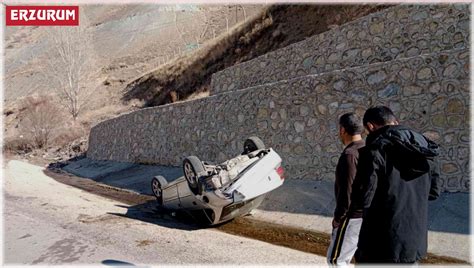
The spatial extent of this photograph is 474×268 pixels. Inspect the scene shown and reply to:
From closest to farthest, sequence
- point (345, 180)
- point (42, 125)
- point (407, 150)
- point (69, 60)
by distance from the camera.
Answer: point (407, 150) → point (345, 180) → point (42, 125) → point (69, 60)

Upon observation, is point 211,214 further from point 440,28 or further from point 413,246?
point 440,28

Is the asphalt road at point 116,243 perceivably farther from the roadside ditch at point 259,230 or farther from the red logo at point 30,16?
the red logo at point 30,16

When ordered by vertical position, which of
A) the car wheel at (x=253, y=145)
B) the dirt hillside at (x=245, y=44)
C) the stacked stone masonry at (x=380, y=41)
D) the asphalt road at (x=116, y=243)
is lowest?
the asphalt road at (x=116, y=243)

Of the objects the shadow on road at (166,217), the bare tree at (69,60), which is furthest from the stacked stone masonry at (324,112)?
the bare tree at (69,60)

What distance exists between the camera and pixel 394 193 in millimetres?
2482

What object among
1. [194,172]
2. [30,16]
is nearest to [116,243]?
[194,172]

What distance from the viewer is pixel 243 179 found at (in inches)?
225

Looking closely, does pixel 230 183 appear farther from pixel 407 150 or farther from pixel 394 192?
pixel 407 150

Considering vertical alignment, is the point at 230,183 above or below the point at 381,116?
below

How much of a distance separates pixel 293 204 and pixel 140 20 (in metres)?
59.4

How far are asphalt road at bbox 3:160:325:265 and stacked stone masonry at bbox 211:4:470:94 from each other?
6.19m

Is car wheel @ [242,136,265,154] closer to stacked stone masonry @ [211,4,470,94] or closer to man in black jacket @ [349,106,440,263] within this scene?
stacked stone masonry @ [211,4,470,94]

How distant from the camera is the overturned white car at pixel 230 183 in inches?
223

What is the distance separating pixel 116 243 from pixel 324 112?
491 cm
